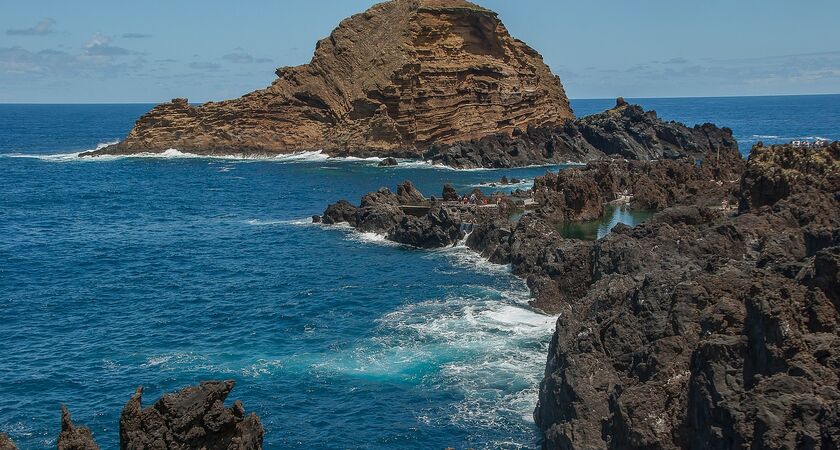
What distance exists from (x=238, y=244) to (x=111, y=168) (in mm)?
62158

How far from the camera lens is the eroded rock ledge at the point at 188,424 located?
1855 cm

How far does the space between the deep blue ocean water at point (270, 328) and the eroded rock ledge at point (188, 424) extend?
28.5 feet

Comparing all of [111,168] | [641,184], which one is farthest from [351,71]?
[641,184]

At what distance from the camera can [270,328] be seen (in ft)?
134

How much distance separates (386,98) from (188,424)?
105 metres

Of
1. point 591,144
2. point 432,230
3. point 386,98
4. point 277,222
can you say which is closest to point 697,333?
point 432,230

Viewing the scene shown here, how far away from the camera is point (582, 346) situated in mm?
24859

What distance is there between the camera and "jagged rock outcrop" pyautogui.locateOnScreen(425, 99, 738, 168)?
11231cm

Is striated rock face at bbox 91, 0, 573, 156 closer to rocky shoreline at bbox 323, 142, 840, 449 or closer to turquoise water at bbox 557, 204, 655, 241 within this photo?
turquoise water at bbox 557, 204, 655, 241

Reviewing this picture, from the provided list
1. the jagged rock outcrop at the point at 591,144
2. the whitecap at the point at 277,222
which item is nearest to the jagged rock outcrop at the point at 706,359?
the whitecap at the point at 277,222

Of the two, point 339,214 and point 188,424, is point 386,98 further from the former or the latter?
point 188,424

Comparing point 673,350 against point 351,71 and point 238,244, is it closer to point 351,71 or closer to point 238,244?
point 238,244

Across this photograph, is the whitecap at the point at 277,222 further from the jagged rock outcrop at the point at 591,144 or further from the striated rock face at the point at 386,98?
the striated rock face at the point at 386,98

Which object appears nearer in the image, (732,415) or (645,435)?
(732,415)
